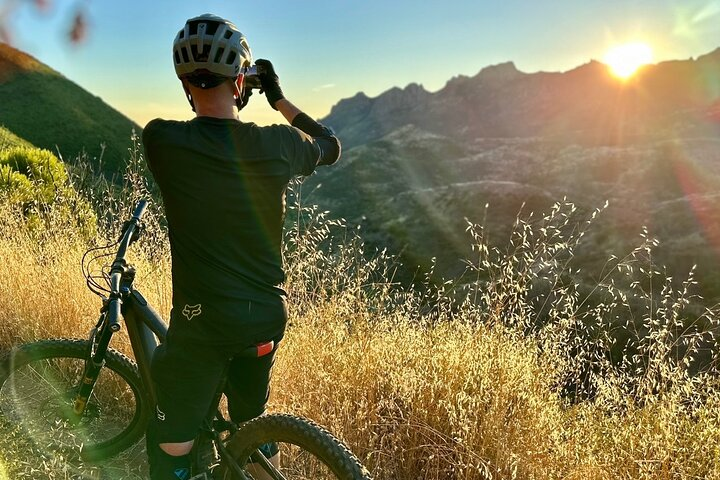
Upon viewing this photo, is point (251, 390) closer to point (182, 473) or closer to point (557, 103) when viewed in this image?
point (182, 473)

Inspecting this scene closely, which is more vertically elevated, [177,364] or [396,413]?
[177,364]

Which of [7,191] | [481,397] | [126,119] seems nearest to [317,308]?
[481,397]

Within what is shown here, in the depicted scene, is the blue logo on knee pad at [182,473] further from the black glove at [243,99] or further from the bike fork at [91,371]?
the black glove at [243,99]

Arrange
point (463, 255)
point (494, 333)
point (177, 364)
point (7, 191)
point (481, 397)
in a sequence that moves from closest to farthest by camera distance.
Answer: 1. point (177, 364)
2. point (481, 397)
3. point (494, 333)
4. point (7, 191)
5. point (463, 255)

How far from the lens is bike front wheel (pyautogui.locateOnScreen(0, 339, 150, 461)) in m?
3.46

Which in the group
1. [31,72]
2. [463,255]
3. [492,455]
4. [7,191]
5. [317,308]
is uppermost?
[31,72]

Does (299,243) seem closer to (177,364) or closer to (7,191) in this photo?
(177,364)

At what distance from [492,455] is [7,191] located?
361 inches

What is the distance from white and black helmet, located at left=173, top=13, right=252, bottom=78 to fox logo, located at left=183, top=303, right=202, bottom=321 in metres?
0.91

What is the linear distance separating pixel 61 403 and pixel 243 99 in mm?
2469

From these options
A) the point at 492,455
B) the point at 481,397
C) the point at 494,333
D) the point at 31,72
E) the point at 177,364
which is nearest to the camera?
the point at 177,364

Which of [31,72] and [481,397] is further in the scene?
[31,72]

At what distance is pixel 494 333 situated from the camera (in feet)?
13.5

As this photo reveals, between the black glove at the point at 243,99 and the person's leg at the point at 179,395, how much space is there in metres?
1.00
